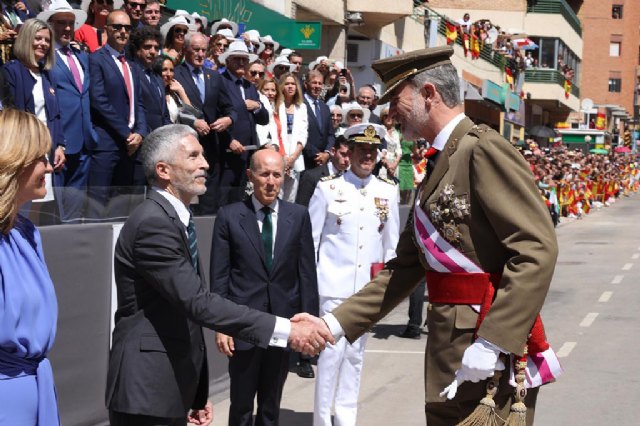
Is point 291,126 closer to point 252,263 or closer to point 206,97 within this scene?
point 206,97

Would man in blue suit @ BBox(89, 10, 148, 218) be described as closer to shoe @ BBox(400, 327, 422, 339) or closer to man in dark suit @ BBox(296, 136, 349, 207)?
man in dark suit @ BBox(296, 136, 349, 207)

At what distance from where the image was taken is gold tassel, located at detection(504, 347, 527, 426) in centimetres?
432

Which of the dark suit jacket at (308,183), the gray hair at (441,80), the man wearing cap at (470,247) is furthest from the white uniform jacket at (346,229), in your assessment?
the gray hair at (441,80)

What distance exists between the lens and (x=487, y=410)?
4.27m

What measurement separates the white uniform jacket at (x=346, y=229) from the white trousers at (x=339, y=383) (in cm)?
55

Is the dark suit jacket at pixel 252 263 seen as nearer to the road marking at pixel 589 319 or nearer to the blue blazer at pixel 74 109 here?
the blue blazer at pixel 74 109

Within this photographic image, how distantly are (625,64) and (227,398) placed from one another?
108553 millimetres

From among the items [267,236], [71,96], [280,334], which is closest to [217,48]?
[71,96]

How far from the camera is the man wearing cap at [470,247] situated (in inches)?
165

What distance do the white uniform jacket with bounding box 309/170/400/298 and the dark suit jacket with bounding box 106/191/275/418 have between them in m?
3.54

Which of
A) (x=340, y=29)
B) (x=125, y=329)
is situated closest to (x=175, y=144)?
(x=125, y=329)

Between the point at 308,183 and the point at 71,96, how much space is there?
9.26 feet

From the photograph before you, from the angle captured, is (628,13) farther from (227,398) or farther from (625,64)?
(227,398)

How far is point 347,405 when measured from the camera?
8172 mm
